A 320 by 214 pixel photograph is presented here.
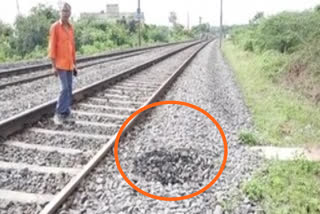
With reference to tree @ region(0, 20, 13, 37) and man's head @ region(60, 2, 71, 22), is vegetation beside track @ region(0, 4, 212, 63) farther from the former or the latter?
man's head @ region(60, 2, 71, 22)

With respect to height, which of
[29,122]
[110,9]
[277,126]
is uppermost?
[110,9]

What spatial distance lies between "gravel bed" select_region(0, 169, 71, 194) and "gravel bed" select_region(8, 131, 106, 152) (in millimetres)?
829

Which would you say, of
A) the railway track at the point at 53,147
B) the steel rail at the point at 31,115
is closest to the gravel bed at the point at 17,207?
the railway track at the point at 53,147

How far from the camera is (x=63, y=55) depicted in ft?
16.7

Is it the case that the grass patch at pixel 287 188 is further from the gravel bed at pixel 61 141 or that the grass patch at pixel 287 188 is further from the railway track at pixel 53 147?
the gravel bed at pixel 61 141

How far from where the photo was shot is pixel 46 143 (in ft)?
14.9

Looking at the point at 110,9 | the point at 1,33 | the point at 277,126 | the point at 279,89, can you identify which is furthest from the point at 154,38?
the point at 110,9

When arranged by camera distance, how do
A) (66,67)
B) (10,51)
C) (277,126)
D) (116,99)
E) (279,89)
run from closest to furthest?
(66,67)
(277,126)
(116,99)
(279,89)
(10,51)

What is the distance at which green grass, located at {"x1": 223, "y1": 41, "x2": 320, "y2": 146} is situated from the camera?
216 inches

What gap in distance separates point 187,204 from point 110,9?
412ft

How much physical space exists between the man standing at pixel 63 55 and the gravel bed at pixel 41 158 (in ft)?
3.81

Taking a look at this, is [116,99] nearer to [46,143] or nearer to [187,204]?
[46,143]

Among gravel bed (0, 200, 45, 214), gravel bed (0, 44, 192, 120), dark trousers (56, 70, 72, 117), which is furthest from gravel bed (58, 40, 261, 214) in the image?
gravel bed (0, 44, 192, 120)

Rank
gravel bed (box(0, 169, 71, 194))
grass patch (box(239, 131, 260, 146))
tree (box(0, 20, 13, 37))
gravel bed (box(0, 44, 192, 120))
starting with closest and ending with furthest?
gravel bed (box(0, 169, 71, 194)), grass patch (box(239, 131, 260, 146)), gravel bed (box(0, 44, 192, 120)), tree (box(0, 20, 13, 37))
